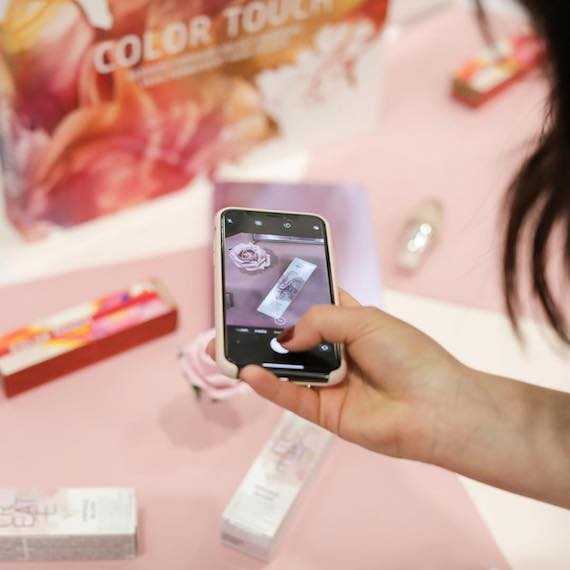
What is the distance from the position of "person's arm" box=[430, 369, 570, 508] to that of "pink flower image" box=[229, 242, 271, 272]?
0.16 meters

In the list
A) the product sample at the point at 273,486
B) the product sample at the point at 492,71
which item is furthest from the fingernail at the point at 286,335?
the product sample at the point at 492,71

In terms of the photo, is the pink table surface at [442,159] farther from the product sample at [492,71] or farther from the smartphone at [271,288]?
the smartphone at [271,288]

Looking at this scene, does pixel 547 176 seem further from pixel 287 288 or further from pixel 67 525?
pixel 67 525

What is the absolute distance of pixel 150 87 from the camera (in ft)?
2.48

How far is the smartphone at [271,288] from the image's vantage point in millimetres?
570

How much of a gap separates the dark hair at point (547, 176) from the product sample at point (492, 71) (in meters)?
0.47

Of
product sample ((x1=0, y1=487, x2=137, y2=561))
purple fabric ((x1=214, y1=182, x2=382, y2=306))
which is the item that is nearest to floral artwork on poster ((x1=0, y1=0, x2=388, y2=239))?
purple fabric ((x1=214, y1=182, x2=382, y2=306))

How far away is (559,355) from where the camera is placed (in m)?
0.76

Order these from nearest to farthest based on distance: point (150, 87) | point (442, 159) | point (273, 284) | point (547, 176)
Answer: point (547, 176)
point (273, 284)
point (150, 87)
point (442, 159)

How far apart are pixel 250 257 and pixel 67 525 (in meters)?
Result: 0.22

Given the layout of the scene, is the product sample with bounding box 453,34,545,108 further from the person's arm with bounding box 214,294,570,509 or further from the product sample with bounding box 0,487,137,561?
the product sample with bounding box 0,487,137,561

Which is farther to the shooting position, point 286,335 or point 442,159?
point 442,159

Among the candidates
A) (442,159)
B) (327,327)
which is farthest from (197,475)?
(442,159)

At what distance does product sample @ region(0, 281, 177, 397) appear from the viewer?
66cm
